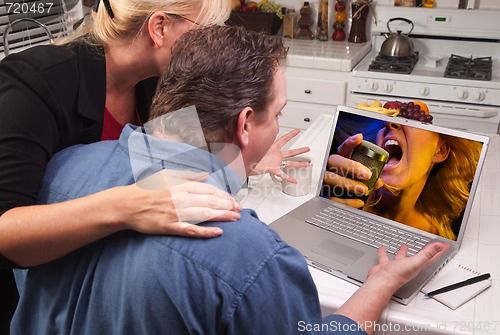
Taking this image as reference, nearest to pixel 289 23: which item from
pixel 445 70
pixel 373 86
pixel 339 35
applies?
pixel 339 35

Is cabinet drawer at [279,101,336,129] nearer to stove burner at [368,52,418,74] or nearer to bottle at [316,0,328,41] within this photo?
stove burner at [368,52,418,74]

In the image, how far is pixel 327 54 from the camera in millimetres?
3146

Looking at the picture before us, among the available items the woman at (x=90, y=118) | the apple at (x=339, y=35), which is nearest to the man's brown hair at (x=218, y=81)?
the woman at (x=90, y=118)

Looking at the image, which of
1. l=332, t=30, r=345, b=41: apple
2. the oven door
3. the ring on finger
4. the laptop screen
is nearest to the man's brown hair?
the laptop screen

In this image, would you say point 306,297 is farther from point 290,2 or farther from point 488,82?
point 290,2

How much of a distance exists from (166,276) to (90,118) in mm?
610

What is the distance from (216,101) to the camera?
2.56ft

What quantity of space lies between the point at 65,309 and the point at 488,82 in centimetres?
264

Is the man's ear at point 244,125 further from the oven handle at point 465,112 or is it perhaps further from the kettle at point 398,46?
the kettle at point 398,46

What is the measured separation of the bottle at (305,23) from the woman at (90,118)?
230cm

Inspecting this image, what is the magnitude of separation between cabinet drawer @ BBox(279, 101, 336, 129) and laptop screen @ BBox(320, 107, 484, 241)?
1.83 meters

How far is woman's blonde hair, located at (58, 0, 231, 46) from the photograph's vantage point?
43.9 inches

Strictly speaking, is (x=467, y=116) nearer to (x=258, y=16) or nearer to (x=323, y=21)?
(x=323, y=21)

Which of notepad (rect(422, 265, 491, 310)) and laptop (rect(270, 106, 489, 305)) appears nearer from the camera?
notepad (rect(422, 265, 491, 310))
